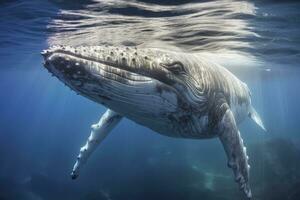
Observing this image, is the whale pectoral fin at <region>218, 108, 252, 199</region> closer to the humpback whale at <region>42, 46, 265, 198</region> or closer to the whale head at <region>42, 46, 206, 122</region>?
the humpback whale at <region>42, 46, 265, 198</region>

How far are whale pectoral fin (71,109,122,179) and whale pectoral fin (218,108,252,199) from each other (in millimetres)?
2826

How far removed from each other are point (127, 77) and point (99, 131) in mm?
4149

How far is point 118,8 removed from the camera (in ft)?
41.5

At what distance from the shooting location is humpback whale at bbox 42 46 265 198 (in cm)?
481

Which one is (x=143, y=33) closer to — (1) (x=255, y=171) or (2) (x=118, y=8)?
(2) (x=118, y=8)

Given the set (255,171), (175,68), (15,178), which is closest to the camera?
(175,68)

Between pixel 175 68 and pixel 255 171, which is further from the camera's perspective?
pixel 255 171

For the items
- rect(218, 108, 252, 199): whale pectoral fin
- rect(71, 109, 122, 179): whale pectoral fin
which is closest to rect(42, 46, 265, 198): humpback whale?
rect(218, 108, 252, 199): whale pectoral fin

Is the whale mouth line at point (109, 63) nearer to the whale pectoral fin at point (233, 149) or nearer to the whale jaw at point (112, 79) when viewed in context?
the whale jaw at point (112, 79)

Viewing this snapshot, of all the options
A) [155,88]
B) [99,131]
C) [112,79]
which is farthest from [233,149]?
[99,131]

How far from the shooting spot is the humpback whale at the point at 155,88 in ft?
15.8

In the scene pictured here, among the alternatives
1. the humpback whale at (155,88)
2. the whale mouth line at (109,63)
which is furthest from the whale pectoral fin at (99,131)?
the whale mouth line at (109,63)

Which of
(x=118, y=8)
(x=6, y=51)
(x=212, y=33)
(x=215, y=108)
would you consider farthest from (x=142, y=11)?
(x=6, y=51)

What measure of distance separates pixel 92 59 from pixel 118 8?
8.28 metres
